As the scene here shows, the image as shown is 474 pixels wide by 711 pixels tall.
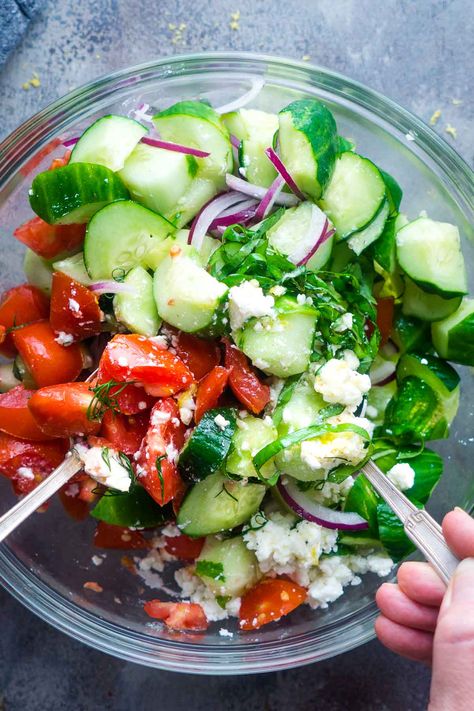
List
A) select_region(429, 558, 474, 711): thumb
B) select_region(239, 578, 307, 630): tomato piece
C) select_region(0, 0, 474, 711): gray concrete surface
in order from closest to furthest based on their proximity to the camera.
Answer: select_region(429, 558, 474, 711): thumb → select_region(239, 578, 307, 630): tomato piece → select_region(0, 0, 474, 711): gray concrete surface

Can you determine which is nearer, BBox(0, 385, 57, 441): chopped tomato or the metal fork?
the metal fork

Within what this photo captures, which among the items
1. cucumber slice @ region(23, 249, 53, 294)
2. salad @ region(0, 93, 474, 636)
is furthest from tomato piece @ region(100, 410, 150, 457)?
cucumber slice @ region(23, 249, 53, 294)

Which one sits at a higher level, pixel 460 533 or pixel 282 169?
pixel 282 169

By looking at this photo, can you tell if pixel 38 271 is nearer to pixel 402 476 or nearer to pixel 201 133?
pixel 201 133

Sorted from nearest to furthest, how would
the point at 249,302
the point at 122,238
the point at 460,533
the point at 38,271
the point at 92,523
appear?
the point at 460,533, the point at 249,302, the point at 122,238, the point at 38,271, the point at 92,523

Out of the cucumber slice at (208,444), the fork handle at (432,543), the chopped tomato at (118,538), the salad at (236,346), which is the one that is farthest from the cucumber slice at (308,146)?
the chopped tomato at (118,538)

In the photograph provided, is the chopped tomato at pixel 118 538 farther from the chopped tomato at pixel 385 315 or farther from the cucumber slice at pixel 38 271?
the chopped tomato at pixel 385 315

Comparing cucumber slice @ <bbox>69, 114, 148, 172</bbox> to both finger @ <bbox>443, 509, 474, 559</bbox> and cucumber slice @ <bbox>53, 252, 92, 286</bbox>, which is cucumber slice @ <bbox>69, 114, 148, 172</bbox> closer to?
cucumber slice @ <bbox>53, 252, 92, 286</bbox>

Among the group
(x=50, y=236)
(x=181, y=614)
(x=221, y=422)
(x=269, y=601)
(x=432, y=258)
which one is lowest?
(x=181, y=614)

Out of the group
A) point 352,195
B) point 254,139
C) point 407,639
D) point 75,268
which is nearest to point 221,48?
point 254,139
